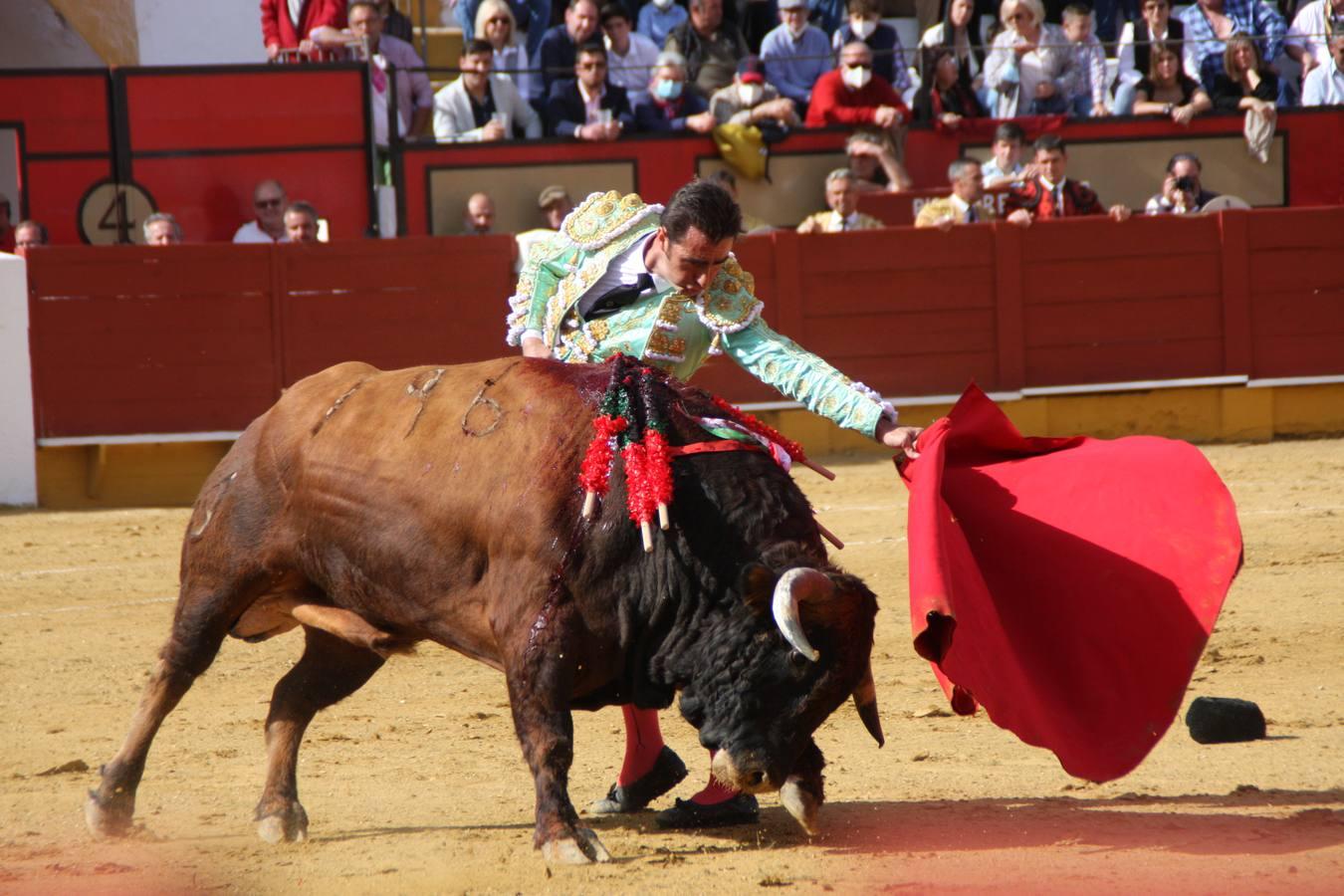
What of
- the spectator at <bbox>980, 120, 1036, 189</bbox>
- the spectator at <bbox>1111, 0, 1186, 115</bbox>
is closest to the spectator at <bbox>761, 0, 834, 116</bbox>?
the spectator at <bbox>980, 120, 1036, 189</bbox>

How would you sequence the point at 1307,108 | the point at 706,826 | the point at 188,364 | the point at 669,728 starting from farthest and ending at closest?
the point at 1307,108
the point at 188,364
the point at 669,728
the point at 706,826

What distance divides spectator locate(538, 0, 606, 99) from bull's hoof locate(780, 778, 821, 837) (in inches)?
267

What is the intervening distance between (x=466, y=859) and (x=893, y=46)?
26.1 feet

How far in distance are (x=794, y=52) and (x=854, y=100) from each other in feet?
1.70

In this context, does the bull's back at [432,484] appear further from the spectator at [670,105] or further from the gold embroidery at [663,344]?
the spectator at [670,105]

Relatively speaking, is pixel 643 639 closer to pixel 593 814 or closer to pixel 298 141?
pixel 593 814

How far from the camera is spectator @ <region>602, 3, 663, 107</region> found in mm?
9375

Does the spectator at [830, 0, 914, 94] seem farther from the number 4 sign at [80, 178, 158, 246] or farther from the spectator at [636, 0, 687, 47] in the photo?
the number 4 sign at [80, 178, 158, 246]

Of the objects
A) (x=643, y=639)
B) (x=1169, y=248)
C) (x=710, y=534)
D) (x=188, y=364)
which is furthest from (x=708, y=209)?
(x=1169, y=248)

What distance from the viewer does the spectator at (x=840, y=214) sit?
8656mm

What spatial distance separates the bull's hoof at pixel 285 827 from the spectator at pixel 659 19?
7221mm

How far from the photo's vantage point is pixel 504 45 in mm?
9352

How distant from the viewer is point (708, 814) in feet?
10.5

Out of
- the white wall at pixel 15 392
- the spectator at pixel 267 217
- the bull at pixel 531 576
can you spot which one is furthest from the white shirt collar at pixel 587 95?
the bull at pixel 531 576
